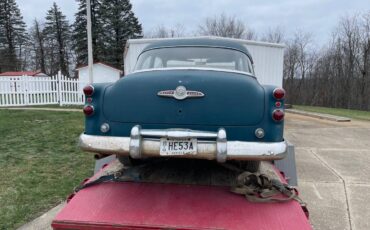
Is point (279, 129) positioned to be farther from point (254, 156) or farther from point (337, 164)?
point (337, 164)

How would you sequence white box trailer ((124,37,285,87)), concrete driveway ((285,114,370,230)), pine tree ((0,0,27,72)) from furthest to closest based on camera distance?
pine tree ((0,0,27,72)) → white box trailer ((124,37,285,87)) → concrete driveway ((285,114,370,230))

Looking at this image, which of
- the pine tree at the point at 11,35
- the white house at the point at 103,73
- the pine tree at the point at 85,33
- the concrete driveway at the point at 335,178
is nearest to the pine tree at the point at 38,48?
the pine tree at the point at 11,35

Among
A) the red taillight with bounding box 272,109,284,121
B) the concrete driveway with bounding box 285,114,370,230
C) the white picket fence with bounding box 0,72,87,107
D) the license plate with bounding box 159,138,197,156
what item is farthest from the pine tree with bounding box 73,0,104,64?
the red taillight with bounding box 272,109,284,121

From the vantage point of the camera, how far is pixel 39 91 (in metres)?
16.0

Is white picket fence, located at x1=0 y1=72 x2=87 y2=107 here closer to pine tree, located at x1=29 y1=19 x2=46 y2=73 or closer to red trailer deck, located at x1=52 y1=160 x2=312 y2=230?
red trailer deck, located at x1=52 y1=160 x2=312 y2=230

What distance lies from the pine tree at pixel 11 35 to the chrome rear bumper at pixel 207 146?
48.9 meters

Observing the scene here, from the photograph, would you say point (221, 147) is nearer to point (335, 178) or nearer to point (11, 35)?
point (335, 178)

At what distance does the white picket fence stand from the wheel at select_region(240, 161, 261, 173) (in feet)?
47.4

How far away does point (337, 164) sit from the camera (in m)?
6.53

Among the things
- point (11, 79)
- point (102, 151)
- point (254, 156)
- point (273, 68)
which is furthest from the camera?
point (11, 79)

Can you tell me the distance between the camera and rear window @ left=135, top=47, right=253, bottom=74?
3734 mm

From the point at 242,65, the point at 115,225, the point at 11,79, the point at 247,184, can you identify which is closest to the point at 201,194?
the point at 247,184

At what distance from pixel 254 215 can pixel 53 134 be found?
7.19 m

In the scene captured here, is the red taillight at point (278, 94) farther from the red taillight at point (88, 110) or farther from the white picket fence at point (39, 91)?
the white picket fence at point (39, 91)
